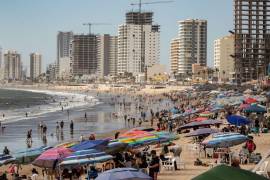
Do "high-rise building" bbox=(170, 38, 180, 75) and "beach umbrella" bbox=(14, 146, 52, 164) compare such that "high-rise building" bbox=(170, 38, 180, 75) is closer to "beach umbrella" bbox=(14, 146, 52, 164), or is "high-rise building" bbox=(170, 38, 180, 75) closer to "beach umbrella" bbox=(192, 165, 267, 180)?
"beach umbrella" bbox=(14, 146, 52, 164)

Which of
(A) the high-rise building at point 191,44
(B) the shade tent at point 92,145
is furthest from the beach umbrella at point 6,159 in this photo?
(A) the high-rise building at point 191,44

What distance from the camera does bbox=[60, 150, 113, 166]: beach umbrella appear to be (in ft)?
46.2

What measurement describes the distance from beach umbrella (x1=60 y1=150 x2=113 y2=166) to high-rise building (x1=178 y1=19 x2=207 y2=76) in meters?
172

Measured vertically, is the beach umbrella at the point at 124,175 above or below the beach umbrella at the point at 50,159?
above

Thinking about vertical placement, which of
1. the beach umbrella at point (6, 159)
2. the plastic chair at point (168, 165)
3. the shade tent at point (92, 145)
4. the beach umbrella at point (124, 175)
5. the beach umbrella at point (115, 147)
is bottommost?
the plastic chair at point (168, 165)

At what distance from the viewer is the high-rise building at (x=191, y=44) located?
618 feet

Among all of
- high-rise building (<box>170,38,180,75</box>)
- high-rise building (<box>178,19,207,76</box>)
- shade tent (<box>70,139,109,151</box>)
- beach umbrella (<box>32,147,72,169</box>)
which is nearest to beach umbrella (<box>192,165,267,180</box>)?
beach umbrella (<box>32,147,72,169</box>)

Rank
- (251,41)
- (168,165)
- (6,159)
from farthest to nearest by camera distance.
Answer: (251,41) < (6,159) < (168,165)

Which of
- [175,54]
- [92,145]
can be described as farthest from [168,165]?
[175,54]

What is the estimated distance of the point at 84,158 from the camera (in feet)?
46.5

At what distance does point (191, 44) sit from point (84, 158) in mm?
180391

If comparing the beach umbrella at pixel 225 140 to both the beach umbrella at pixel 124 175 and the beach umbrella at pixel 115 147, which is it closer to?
the beach umbrella at pixel 115 147

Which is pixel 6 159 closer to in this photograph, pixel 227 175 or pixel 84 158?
pixel 84 158

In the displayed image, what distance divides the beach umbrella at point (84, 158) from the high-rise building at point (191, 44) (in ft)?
566
